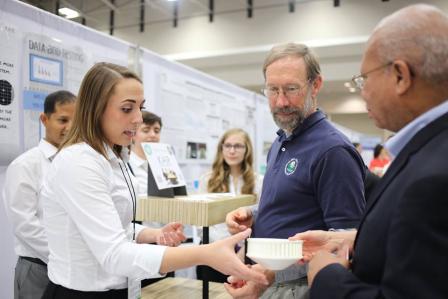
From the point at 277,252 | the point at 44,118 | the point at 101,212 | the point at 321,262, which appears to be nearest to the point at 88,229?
the point at 101,212

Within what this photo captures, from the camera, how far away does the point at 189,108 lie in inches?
151

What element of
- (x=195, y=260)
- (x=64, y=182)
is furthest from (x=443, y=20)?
(x=64, y=182)

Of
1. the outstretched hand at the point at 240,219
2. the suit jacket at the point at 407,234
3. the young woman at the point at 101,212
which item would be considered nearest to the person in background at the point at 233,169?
the outstretched hand at the point at 240,219

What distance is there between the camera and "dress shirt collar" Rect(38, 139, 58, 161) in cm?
193

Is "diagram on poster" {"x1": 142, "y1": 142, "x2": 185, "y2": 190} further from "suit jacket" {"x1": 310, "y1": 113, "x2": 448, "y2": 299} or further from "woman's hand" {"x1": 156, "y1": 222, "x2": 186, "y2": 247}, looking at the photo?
"suit jacket" {"x1": 310, "y1": 113, "x2": 448, "y2": 299}

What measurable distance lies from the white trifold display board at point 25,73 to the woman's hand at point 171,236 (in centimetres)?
105

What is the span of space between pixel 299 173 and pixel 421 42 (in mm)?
627

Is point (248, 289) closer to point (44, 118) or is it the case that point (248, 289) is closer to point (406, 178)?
point (406, 178)

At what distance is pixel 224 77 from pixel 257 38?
1391 mm

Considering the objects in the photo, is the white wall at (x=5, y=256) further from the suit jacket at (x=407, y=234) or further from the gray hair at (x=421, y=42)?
the gray hair at (x=421, y=42)

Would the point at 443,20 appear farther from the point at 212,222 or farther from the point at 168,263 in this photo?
the point at 212,222

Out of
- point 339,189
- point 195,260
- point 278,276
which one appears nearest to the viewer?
point 195,260

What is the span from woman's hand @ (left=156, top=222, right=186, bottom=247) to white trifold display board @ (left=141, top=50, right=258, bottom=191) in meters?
1.87

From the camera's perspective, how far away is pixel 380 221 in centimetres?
79
